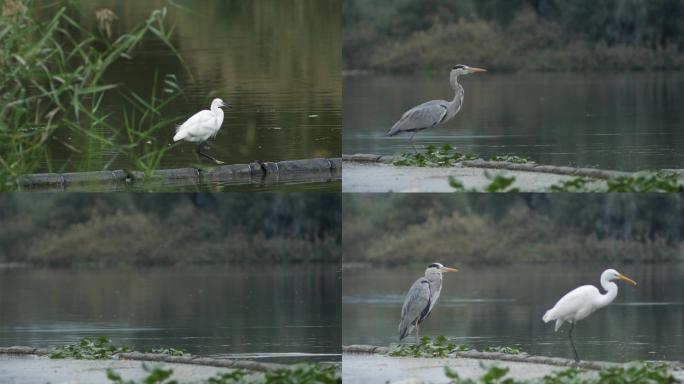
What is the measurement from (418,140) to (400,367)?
8.87ft

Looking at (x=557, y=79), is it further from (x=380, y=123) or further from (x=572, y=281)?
(x=380, y=123)

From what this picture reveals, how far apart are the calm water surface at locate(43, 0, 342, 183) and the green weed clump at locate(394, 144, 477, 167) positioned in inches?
23.5

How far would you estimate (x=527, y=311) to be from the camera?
1091cm

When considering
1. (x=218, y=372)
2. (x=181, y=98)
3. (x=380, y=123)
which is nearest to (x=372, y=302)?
(x=380, y=123)

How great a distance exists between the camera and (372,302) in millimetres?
12609

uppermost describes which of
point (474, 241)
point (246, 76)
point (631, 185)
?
point (246, 76)

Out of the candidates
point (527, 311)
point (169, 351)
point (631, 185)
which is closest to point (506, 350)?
point (631, 185)

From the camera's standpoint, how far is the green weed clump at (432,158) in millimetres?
8500

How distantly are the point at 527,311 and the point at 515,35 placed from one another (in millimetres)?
8110

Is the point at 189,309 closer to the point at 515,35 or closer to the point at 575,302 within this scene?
the point at 575,302

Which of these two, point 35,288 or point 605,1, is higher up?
point 605,1

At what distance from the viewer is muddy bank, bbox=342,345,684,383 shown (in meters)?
7.18

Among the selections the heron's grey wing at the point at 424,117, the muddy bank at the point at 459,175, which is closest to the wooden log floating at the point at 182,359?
the muddy bank at the point at 459,175

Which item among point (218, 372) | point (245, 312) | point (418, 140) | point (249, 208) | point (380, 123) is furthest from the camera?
point (249, 208)
